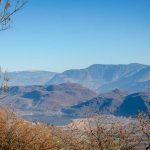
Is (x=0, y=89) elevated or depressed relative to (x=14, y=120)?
elevated

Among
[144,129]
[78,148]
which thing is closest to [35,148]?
[78,148]

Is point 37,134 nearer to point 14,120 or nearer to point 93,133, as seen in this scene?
point 14,120

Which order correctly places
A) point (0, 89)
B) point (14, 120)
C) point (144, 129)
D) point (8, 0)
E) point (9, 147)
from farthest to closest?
point (144, 129)
point (14, 120)
point (9, 147)
point (0, 89)
point (8, 0)

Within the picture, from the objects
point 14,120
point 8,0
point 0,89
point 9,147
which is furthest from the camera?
point 14,120

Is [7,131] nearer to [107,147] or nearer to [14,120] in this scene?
[14,120]

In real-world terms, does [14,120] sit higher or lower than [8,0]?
lower

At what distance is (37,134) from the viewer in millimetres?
21000

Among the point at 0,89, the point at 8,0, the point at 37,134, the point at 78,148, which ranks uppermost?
the point at 8,0

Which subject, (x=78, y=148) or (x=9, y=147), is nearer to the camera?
(x=9, y=147)

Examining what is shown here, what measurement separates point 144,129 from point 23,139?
8.71 m

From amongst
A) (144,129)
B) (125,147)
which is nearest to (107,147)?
(125,147)

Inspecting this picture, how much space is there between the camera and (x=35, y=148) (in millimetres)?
20438

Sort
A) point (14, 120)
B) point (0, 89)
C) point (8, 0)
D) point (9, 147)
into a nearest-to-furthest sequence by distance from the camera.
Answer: point (8, 0), point (0, 89), point (9, 147), point (14, 120)

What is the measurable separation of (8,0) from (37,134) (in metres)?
10.5
